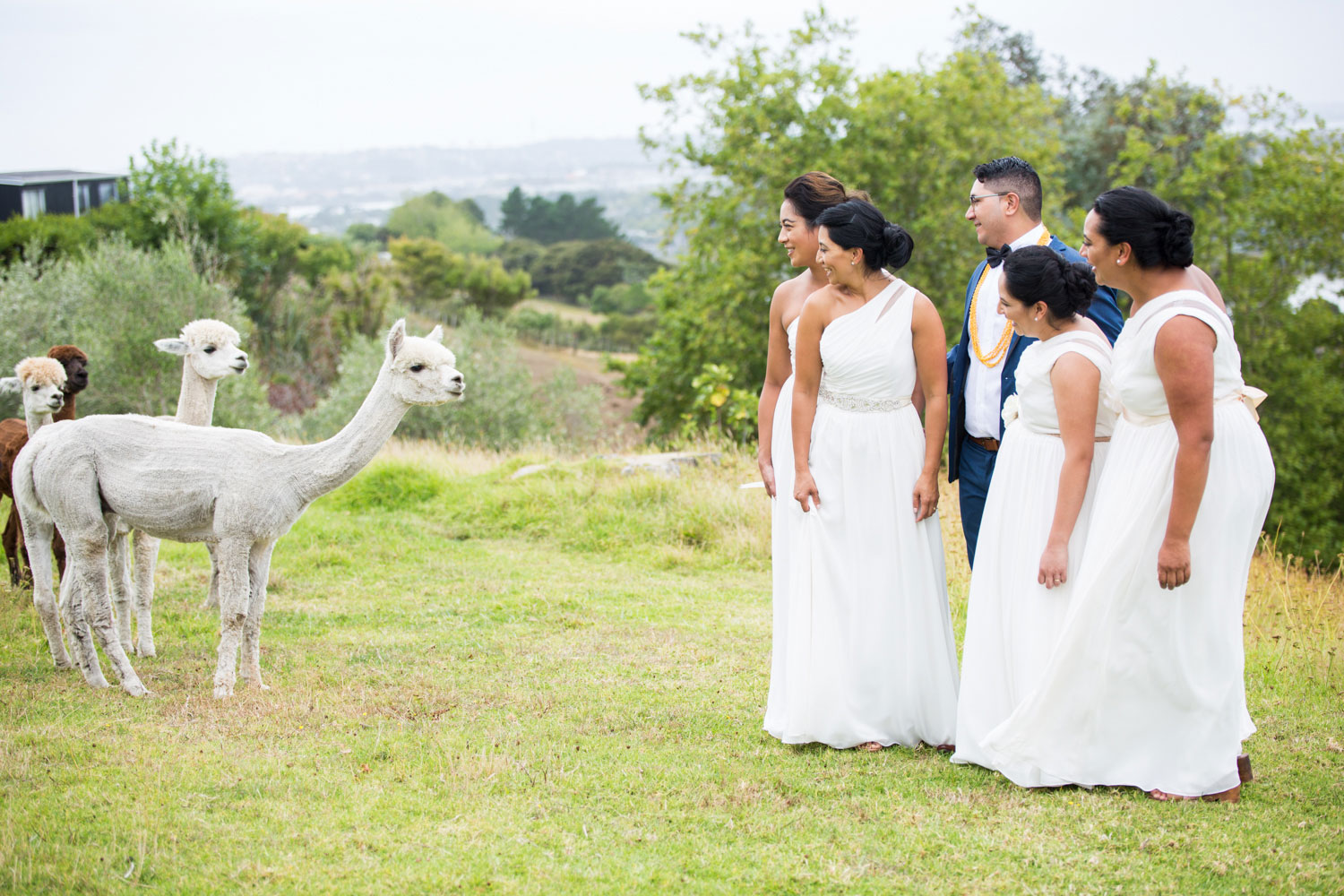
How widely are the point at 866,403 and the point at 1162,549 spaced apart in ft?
4.83

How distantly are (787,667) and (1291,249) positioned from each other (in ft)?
80.5

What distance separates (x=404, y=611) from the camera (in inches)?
322

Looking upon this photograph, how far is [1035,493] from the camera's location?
14.5 ft

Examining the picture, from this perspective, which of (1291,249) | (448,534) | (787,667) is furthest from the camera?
(1291,249)

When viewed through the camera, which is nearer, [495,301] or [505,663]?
[505,663]

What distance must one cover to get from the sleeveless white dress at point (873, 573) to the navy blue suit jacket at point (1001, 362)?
316mm

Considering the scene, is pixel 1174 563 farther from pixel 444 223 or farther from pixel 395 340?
pixel 444 223

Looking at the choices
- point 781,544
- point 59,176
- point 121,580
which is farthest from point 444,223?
point 781,544

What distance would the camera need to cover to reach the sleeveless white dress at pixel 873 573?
4875mm

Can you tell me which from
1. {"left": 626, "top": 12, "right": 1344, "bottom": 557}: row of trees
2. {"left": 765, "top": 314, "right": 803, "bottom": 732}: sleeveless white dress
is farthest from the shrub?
{"left": 765, "top": 314, "right": 803, "bottom": 732}: sleeveless white dress

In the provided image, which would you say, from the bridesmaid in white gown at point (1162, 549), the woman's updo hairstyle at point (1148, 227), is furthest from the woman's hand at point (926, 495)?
the woman's updo hairstyle at point (1148, 227)

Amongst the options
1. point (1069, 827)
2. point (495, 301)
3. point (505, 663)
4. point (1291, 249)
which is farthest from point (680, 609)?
point (495, 301)

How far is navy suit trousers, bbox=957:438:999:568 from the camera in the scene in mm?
5113

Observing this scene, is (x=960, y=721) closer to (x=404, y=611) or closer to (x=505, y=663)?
(x=505, y=663)
